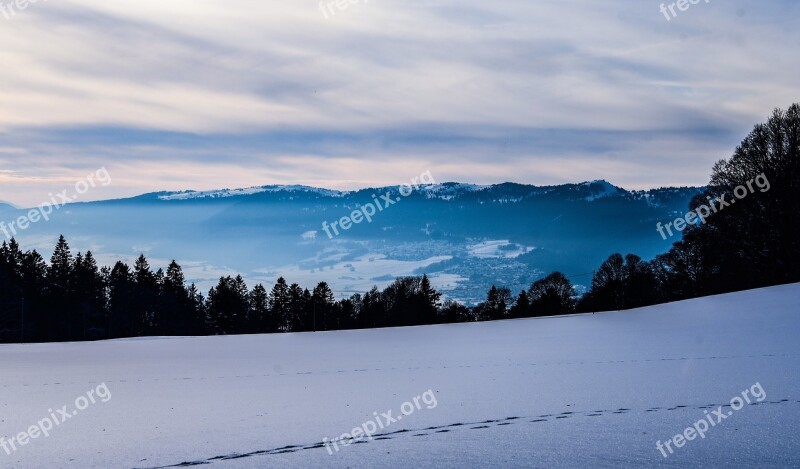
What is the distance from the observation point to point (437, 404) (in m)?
12.1

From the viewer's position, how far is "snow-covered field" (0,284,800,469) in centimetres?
848

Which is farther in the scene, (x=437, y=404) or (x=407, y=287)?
(x=407, y=287)

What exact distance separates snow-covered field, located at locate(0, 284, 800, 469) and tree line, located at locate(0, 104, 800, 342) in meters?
25.5

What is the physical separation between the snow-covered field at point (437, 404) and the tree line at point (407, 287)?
2546 centimetres

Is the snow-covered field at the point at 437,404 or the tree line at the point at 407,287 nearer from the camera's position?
the snow-covered field at the point at 437,404

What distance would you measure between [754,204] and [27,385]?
46093 millimetres

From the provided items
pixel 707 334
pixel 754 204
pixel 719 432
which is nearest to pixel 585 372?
pixel 719 432

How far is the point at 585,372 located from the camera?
53.0ft

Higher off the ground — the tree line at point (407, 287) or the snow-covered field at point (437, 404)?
the tree line at point (407, 287)

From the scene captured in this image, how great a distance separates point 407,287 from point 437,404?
11108 cm

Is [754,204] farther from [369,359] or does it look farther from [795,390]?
[795,390]

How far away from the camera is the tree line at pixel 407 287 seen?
4819 cm

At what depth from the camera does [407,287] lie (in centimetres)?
12300

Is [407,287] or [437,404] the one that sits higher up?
[407,287]
